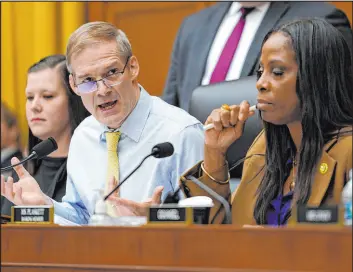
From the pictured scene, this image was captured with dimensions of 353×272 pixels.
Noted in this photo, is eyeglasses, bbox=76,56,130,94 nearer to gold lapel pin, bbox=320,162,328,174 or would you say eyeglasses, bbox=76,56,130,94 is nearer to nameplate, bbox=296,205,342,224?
gold lapel pin, bbox=320,162,328,174

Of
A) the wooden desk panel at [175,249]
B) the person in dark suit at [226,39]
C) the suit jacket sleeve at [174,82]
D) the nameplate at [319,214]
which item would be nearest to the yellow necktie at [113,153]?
the person in dark suit at [226,39]

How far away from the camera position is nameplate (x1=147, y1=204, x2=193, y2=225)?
161cm

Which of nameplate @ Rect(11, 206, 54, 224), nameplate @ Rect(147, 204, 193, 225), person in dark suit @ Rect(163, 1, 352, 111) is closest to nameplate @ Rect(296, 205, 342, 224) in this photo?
nameplate @ Rect(147, 204, 193, 225)

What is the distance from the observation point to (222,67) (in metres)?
3.19

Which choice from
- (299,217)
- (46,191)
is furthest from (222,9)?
(299,217)

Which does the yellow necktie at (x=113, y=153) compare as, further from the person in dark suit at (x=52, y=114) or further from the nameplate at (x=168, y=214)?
the nameplate at (x=168, y=214)

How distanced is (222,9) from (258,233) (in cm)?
202

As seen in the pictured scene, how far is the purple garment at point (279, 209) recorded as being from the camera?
208 centimetres

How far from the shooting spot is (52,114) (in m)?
3.05

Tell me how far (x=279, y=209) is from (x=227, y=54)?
46.5 inches

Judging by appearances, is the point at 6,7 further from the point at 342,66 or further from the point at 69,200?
the point at 342,66

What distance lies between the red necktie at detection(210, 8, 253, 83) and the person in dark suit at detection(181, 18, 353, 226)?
0.97 m

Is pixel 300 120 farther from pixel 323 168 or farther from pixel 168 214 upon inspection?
pixel 168 214

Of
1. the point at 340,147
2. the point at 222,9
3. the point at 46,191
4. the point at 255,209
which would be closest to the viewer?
the point at 340,147
